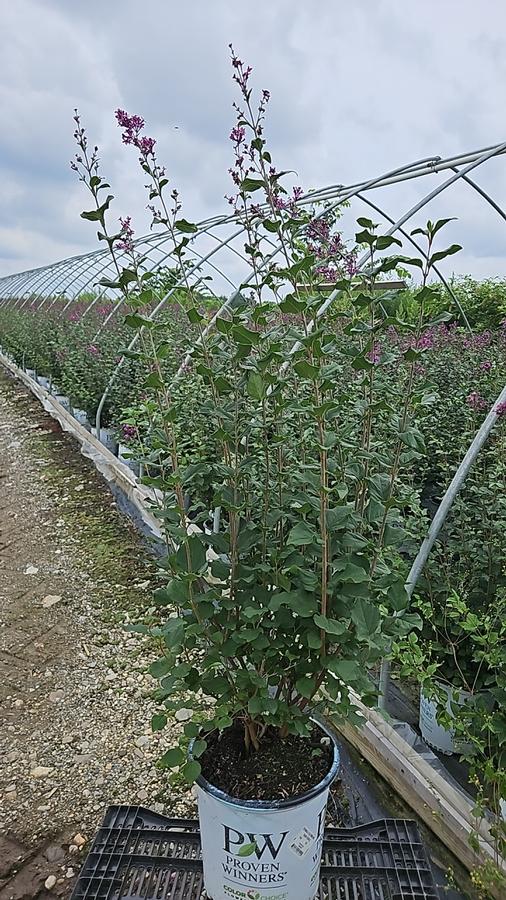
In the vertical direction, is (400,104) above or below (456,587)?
above

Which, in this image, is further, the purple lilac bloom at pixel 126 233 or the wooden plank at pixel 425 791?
the wooden plank at pixel 425 791

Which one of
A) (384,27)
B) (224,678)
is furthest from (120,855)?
(384,27)

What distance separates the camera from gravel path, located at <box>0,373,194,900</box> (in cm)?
193

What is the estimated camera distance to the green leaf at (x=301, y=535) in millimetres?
1203

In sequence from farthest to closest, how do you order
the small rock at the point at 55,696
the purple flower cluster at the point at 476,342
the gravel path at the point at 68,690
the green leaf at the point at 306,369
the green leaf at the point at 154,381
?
the purple flower cluster at the point at 476,342
the small rock at the point at 55,696
the gravel path at the point at 68,690
the green leaf at the point at 154,381
the green leaf at the point at 306,369

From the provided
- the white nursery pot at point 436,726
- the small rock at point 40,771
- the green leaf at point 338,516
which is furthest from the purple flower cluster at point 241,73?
the small rock at point 40,771

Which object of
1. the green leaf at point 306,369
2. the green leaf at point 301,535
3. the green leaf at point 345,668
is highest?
the green leaf at point 306,369

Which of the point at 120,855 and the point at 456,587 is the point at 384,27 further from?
the point at 120,855

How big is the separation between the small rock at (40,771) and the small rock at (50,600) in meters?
1.13

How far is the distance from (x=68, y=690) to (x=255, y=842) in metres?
1.42

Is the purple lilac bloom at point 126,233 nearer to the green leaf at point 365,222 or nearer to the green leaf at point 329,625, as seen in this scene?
the green leaf at point 365,222

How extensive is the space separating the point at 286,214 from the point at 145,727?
1897 mm

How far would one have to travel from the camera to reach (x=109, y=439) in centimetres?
542

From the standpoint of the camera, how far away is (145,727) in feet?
7.75
